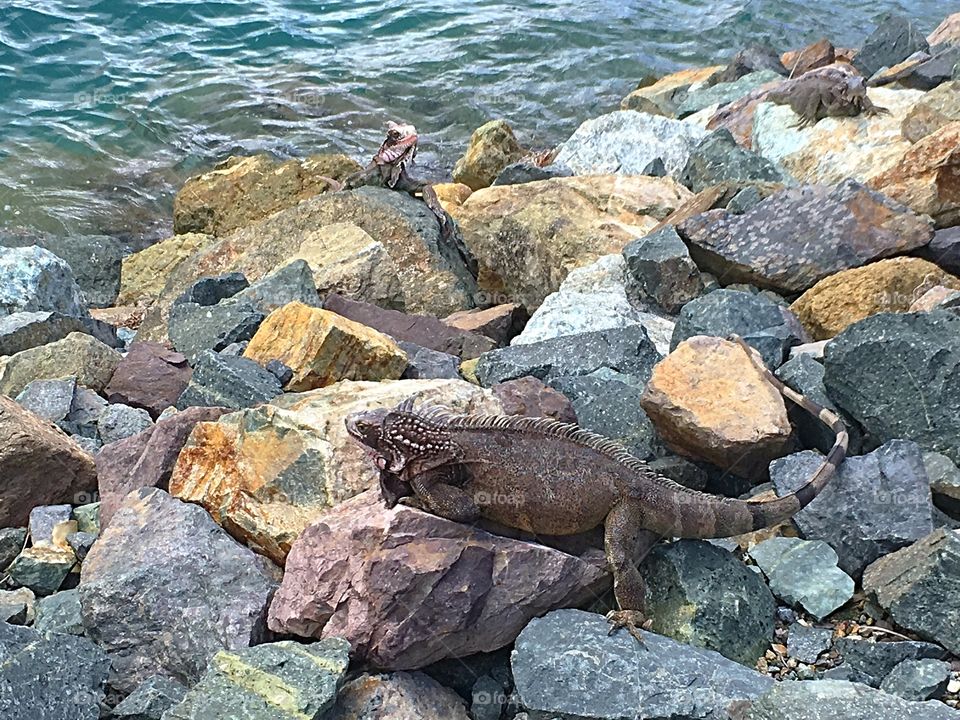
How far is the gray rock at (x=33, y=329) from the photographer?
632cm

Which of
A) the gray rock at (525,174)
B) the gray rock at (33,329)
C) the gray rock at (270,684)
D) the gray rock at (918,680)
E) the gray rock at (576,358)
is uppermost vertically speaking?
the gray rock at (270,684)

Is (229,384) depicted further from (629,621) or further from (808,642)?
(808,642)

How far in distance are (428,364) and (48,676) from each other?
8.75ft

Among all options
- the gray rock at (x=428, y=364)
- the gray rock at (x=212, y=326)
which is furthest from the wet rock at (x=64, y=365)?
the gray rock at (x=428, y=364)

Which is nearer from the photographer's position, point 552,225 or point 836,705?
point 836,705

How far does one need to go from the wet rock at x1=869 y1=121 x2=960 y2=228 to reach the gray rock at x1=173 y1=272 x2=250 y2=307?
449 cm

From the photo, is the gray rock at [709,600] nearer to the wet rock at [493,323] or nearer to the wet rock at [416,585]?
the wet rock at [416,585]

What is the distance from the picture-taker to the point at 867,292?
5.16 m

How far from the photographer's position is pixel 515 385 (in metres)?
4.45

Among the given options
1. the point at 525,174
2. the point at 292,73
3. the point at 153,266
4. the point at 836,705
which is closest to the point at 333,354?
the point at 836,705

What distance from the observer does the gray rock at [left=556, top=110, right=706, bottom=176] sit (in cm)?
894

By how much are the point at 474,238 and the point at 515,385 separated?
3.25m

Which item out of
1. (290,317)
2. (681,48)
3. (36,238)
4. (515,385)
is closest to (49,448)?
(290,317)

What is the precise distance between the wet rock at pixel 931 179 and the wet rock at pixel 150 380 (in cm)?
464
